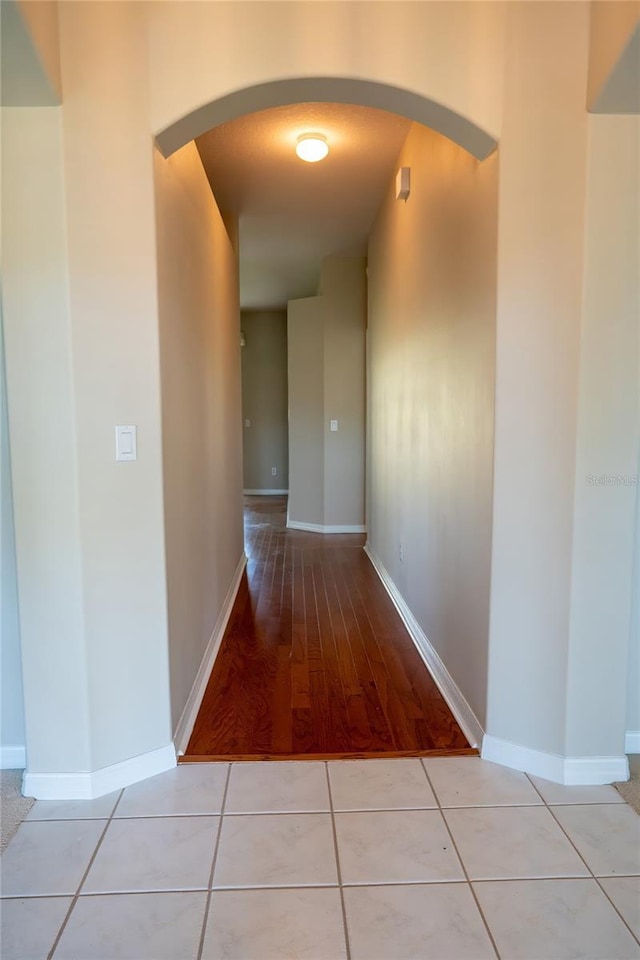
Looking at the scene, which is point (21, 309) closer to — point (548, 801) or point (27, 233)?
point (27, 233)

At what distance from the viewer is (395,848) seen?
1658 mm

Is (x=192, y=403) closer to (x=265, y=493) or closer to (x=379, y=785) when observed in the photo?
(x=379, y=785)

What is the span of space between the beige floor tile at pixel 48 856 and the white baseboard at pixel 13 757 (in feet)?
1.04

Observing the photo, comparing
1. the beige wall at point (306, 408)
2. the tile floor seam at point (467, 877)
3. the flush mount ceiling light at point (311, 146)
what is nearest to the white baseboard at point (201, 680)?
the tile floor seam at point (467, 877)

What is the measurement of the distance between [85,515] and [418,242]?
2.21 metres

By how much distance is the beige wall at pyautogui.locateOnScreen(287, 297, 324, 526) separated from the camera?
20.3ft

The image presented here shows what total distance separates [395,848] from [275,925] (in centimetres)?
40

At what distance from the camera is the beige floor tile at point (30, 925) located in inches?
53.0

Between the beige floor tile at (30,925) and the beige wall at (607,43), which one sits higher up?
the beige wall at (607,43)

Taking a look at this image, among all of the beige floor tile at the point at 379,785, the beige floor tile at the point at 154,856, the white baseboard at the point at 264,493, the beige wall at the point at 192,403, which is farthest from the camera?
the white baseboard at the point at 264,493

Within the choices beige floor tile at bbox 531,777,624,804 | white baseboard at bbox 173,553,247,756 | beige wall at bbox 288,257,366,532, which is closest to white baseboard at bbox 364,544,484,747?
beige floor tile at bbox 531,777,624,804

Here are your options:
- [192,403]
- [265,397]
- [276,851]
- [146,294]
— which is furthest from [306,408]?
[276,851]

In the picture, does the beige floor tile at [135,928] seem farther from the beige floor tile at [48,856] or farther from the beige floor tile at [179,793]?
the beige floor tile at [179,793]

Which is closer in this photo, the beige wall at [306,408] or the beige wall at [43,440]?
the beige wall at [43,440]
